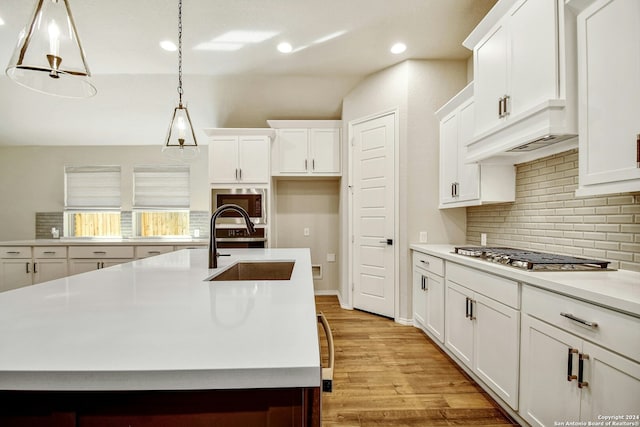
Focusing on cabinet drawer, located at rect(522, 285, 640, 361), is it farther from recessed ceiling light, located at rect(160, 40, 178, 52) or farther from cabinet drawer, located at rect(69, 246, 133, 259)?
cabinet drawer, located at rect(69, 246, 133, 259)

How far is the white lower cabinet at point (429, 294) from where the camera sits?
2.47m

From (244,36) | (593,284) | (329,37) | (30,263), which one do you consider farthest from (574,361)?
(30,263)

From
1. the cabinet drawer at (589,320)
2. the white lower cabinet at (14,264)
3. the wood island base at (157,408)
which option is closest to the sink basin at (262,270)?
the wood island base at (157,408)

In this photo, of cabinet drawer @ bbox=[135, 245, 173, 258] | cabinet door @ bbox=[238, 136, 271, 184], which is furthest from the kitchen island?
cabinet drawer @ bbox=[135, 245, 173, 258]

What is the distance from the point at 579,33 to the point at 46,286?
8.93 ft

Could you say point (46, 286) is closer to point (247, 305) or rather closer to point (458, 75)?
point (247, 305)

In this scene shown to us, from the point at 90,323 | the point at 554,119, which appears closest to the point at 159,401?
the point at 90,323

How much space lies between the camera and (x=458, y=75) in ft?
10.4

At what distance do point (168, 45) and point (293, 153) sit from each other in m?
1.87

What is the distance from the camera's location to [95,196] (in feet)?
15.7

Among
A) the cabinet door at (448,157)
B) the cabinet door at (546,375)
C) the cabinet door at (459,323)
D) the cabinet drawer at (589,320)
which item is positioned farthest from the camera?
the cabinet door at (448,157)

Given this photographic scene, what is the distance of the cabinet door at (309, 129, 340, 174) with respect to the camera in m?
4.07

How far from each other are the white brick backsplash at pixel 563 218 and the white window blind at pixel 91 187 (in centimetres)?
556

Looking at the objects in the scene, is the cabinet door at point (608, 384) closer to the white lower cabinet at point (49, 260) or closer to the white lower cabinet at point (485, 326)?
the white lower cabinet at point (485, 326)
